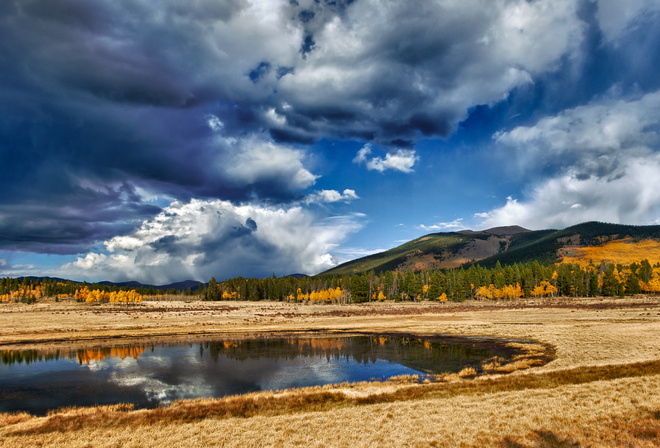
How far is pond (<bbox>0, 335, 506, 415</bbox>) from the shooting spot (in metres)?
25.3

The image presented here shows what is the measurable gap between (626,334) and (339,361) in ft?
102

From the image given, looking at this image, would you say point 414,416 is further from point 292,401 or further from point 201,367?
point 201,367

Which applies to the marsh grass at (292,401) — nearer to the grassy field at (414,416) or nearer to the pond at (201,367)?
the grassy field at (414,416)

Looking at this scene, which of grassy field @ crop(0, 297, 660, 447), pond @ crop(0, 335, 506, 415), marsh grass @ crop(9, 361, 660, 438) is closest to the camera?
grassy field @ crop(0, 297, 660, 447)

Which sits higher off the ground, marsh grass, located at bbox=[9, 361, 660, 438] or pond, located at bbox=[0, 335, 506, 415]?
marsh grass, located at bbox=[9, 361, 660, 438]

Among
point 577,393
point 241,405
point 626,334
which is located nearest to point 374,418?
point 241,405

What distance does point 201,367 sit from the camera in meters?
33.9

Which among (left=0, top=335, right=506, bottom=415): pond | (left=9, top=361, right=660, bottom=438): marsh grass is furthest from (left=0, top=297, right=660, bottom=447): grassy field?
(left=0, top=335, right=506, bottom=415): pond

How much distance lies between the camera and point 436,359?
35.7 metres

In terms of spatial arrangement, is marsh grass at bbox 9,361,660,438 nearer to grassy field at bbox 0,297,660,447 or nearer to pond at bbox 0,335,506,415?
grassy field at bbox 0,297,660,447

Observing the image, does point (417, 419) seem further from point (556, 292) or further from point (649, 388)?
point (556, 292)

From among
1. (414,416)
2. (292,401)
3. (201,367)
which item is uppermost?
(414,416)

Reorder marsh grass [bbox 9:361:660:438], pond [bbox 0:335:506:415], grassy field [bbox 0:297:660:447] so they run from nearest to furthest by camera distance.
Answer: grassy field [bbox 0:297:660:447] < marsh grass [bbox 9:361:660:438] < pond [bbox 0:335:506:415]

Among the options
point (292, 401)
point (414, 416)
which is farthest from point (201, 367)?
→ point (414, 416)
